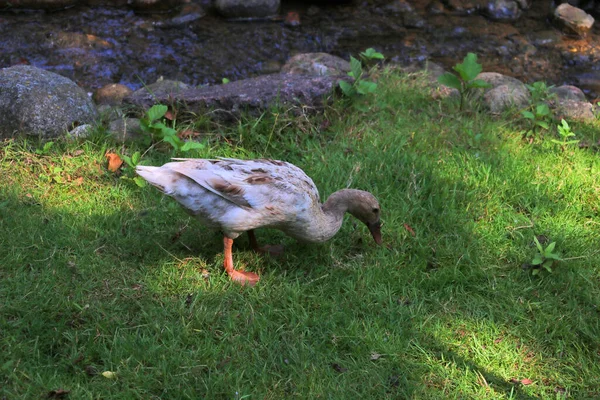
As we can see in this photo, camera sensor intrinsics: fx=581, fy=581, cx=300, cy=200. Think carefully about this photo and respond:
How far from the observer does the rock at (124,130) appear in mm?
4836

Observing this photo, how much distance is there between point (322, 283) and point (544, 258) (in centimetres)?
143

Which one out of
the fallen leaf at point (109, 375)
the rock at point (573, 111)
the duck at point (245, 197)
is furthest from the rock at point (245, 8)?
the fallen leaf at point (109, 375)

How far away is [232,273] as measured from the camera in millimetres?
3611

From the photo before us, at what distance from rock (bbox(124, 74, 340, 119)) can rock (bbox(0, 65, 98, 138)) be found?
1.58ft

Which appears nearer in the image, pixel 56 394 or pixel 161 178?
pixel 56 394

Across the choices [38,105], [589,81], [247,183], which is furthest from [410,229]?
[589,81]

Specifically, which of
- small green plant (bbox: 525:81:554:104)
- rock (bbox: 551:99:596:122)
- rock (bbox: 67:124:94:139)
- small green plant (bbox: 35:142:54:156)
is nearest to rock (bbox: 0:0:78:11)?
rock (bbox: 67:124:94:139)

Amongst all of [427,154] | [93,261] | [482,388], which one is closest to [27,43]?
[93,261]

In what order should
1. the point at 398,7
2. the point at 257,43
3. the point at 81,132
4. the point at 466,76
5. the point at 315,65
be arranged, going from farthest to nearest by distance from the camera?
the point at 398,7 < the point at 257,43 < the point at 315,65 < the point at 466,76 < the point at 81,132

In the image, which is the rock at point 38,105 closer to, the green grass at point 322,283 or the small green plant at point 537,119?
the green grass at point 322,283

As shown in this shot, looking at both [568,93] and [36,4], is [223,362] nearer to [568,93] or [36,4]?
[568,93]

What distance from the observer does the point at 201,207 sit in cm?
345

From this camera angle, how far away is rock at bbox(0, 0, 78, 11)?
8.23 meters

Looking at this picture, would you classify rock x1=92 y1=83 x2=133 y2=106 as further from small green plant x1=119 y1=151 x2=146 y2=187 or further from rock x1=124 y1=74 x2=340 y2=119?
small green plant x1=119 y1=151 x2=146 y2=187
